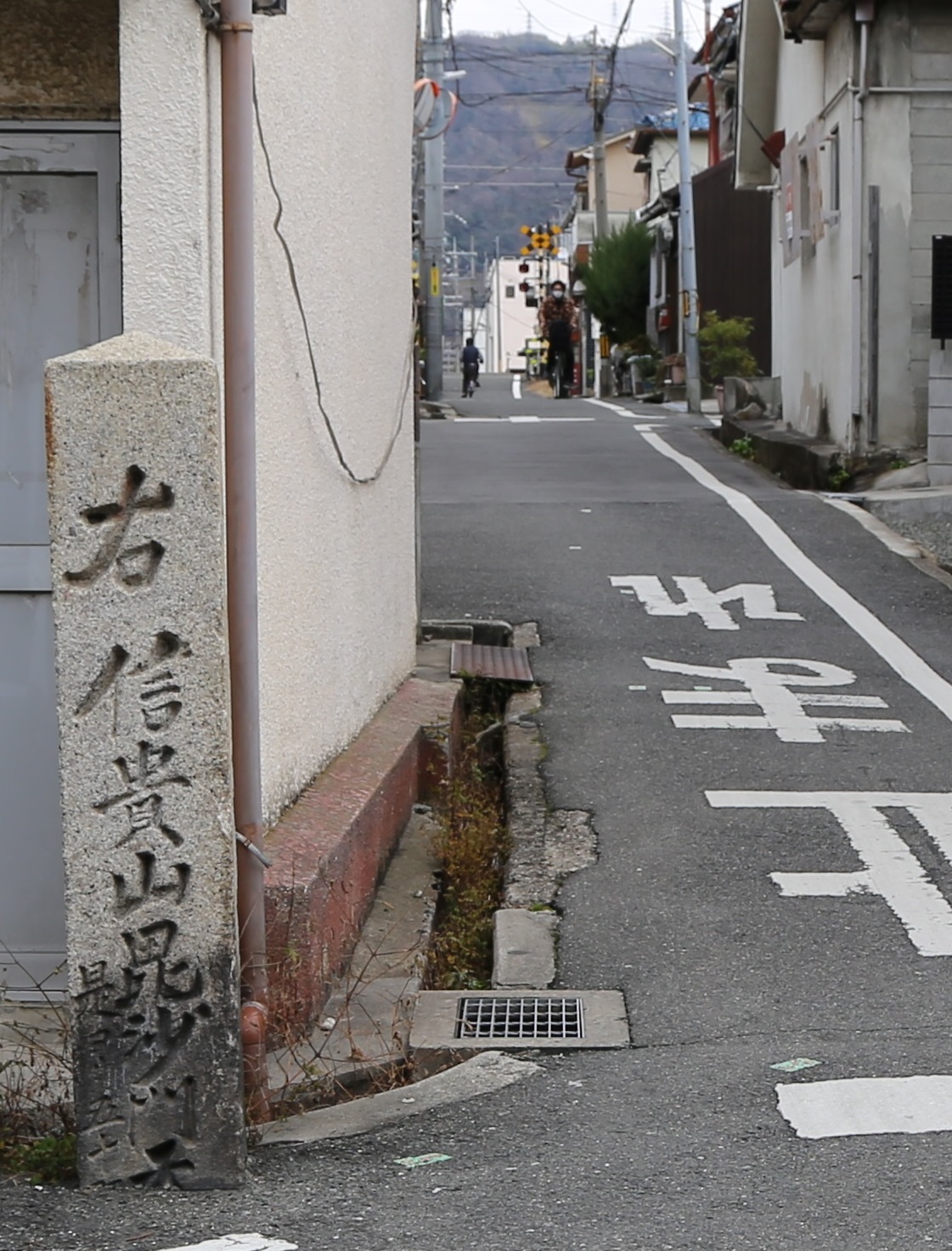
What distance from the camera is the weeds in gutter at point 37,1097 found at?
4.08m

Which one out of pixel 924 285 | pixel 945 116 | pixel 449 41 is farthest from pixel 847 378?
pixel 449 41

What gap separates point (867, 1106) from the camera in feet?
14.4

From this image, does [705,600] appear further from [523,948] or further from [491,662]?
[523,948]

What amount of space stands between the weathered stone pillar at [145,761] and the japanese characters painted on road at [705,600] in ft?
23.9

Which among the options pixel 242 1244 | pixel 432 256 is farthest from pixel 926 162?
pixel 432 256

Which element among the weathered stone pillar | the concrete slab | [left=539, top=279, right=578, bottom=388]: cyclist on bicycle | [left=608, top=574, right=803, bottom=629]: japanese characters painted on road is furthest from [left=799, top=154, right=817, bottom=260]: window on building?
[left=539, top=279, right=578, bottom=388]: cyclist on bicycle

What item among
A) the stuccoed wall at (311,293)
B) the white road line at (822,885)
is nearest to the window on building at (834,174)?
the stuccoed wall at (311,293)

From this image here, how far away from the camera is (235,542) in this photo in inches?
180

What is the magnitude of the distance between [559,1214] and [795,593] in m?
8.40

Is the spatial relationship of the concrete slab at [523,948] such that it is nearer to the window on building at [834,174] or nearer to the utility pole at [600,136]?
the window on building at [834,174]

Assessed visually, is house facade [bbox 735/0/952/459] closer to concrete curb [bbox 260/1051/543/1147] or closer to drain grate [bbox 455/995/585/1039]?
drain grate [bbox 455/995/585/1039]

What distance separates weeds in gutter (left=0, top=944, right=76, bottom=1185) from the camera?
4082 millimetres

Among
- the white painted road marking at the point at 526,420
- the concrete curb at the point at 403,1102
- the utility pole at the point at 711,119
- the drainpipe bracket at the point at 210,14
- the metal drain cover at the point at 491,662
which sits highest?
the utility pole at the point at 711,119

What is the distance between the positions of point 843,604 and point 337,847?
6.85 meters
